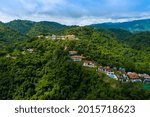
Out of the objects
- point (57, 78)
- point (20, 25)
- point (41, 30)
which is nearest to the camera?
point (57, 78)

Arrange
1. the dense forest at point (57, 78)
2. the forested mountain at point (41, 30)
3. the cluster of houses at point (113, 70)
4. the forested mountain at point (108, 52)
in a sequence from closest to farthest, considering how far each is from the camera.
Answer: the dense forest at point (57, 78) < the cluster of houses at point (113, 70) < the forested mountain at point (108, 52) < the forested mountain at point (41, 30)

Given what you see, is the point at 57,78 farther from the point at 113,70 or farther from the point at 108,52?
the point at 108,52

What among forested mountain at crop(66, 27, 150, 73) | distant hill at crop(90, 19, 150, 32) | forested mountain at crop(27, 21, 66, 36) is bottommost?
distant hill at crop(90, 19, 150, 32)

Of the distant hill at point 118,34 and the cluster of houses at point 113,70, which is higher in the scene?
the cluster of houses at point 113,70

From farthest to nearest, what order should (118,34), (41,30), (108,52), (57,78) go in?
(118,34), (41,30), (108,52), (57,78)

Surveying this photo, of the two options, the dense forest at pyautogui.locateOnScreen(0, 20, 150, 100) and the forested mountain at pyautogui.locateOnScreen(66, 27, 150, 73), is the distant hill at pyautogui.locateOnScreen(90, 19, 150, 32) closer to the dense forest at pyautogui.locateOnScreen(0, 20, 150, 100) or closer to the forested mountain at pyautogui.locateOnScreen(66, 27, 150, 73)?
the forested mountain at pyautogui.locateOnScreen(66, 27, 150, 73)

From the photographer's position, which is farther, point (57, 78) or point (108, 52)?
point (108, 52)

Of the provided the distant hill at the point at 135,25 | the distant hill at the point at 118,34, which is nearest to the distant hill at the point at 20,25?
the distant hill at the point at 118,34

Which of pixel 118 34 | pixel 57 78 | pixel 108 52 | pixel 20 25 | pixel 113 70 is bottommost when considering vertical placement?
pixel 20 25

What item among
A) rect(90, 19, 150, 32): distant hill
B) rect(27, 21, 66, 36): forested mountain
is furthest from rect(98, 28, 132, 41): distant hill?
rect(90, 19, 150, 32): distant hill

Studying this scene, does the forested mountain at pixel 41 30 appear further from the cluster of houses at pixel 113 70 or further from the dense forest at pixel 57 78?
the cluster of houses at pixel 113 70

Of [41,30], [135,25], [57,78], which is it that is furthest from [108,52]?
[135,25]
